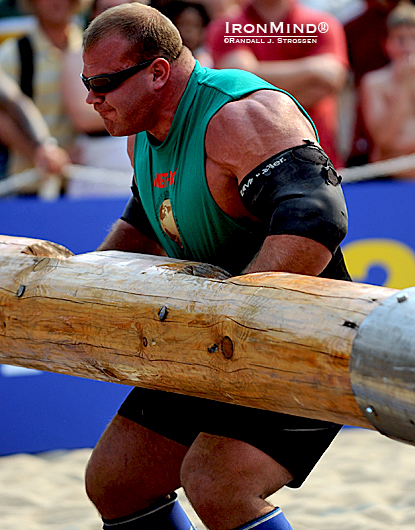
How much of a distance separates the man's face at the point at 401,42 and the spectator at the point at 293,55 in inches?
12.5

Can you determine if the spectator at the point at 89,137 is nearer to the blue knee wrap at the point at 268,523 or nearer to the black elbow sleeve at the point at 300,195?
the black elbow sleeve at the point at 300,195

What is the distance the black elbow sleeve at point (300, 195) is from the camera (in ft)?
5.28

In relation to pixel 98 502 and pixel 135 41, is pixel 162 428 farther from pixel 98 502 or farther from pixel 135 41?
pixel 135 41

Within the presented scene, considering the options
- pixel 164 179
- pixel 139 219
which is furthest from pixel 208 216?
pixel 139 219

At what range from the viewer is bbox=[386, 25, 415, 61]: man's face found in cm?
448

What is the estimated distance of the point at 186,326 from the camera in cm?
151

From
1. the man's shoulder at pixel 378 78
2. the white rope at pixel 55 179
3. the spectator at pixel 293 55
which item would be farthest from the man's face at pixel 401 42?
the white rope at pixel 55 179

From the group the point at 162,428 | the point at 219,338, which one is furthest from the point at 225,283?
the point at 162,428

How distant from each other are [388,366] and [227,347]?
0.34 metres

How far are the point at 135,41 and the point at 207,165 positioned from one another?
36 cm

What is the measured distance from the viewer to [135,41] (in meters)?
1.86

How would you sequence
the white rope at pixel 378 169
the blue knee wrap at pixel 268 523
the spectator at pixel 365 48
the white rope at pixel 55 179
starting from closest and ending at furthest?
1. the blue knee wrap at pixel 268 523
2. the white rope at pixel 55 179
3. the white rope at pixel 378 169
4. the spectator at pixel 365 48

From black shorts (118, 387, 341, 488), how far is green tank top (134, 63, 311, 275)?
37 cm

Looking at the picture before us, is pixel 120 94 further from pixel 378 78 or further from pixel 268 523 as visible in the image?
pixel 378 78
